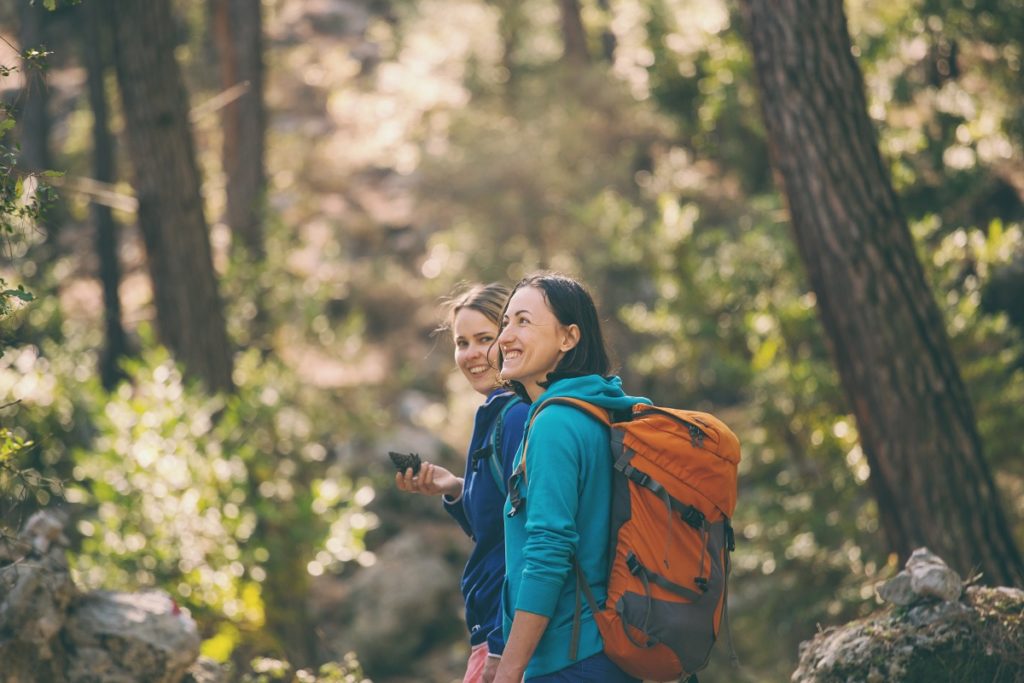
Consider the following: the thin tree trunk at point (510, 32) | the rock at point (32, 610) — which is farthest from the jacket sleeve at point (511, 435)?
the thin tree trunk at point (510, 32)

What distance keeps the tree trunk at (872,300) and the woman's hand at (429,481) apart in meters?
2.91

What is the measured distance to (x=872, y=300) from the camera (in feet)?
17.9

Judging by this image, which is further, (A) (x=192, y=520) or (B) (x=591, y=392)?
(A) (x=192, y=520)

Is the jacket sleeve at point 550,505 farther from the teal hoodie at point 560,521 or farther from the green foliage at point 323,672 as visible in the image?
the green foliage at point 323,672

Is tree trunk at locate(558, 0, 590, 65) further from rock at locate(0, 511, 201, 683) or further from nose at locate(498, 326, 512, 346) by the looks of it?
nose at locate(498, 326, 512, 346)

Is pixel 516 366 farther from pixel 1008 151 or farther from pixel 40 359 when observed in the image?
pixel 40 359

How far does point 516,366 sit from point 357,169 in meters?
20.5

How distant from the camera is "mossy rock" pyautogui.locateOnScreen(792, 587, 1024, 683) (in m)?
3.39

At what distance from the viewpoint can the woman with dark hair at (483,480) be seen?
296 centimetres

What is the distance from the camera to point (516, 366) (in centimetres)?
288

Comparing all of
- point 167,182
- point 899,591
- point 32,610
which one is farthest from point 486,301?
point 167,182

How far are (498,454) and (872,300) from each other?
3.10 m

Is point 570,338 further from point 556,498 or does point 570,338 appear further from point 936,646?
point 936,646

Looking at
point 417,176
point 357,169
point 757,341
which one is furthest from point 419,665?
point 357,169
